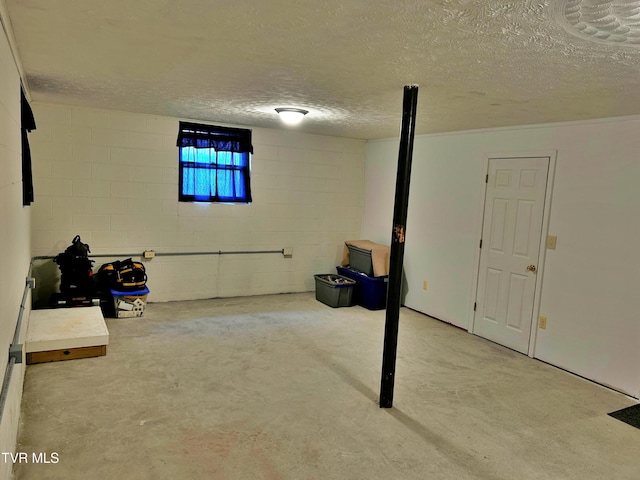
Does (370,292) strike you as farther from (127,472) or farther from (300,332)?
(127,472)

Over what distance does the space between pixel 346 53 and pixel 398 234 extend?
1251 millimetres

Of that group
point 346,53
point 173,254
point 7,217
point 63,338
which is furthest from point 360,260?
point 7,217

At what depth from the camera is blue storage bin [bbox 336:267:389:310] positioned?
222 inches

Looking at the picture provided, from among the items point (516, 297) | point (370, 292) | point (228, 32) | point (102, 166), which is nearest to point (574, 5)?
point (228, 32)

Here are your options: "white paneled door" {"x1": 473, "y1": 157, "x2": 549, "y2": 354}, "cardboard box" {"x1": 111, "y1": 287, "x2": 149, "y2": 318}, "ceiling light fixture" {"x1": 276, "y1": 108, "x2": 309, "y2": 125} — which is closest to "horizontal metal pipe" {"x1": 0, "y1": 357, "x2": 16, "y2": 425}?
"cardboard box" {"x1": 111, "y1": 287, "x2": 149, "y2": 318}

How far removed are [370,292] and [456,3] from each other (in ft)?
14.1

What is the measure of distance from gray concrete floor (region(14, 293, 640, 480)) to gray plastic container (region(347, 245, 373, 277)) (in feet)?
4.63

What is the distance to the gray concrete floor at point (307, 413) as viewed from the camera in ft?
8.09

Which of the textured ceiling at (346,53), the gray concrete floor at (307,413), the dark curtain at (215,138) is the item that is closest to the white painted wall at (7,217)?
the textured ceiling at (346,53)

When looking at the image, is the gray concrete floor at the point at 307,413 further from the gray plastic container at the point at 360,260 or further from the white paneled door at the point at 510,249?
the gray plastic container at the point at 360,260

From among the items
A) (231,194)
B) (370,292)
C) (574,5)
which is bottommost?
(370,292)

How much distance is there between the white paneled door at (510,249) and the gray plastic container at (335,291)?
1610 mm

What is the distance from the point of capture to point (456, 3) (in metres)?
1.71

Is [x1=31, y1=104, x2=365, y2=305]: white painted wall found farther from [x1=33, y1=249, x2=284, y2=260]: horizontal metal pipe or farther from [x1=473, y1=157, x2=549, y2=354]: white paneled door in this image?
[x1=473, y1=157, x2=549, y2=354]: white paneled door
